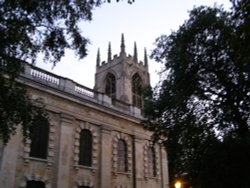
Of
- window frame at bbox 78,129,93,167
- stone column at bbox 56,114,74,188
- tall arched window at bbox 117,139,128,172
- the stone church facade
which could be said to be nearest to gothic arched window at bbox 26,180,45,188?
the stone church facade

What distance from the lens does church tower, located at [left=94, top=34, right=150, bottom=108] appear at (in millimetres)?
43781

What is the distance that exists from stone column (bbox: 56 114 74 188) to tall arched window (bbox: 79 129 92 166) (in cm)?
96

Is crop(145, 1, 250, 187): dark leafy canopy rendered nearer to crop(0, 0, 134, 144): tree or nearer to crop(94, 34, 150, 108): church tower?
crop(0, 0, 134, 144): tree

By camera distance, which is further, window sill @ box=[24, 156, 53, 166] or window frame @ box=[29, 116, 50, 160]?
window frame @ box=[29, 116, 50, 160]

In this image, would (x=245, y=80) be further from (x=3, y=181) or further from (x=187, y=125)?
(x=3, y=181)

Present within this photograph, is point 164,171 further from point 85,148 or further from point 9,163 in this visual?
point 9,163

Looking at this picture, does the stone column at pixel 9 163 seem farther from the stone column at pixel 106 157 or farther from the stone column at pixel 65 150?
the stone column at pixel 106 157

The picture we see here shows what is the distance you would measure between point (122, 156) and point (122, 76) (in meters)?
22.7

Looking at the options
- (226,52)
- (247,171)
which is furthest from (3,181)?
(226,52)

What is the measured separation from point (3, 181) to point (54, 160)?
11.1 feet

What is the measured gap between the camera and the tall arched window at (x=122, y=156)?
22.2 metres

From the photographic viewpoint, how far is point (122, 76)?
44250mm

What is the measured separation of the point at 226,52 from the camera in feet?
48.5

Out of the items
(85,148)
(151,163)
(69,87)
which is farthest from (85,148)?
(151,163)
